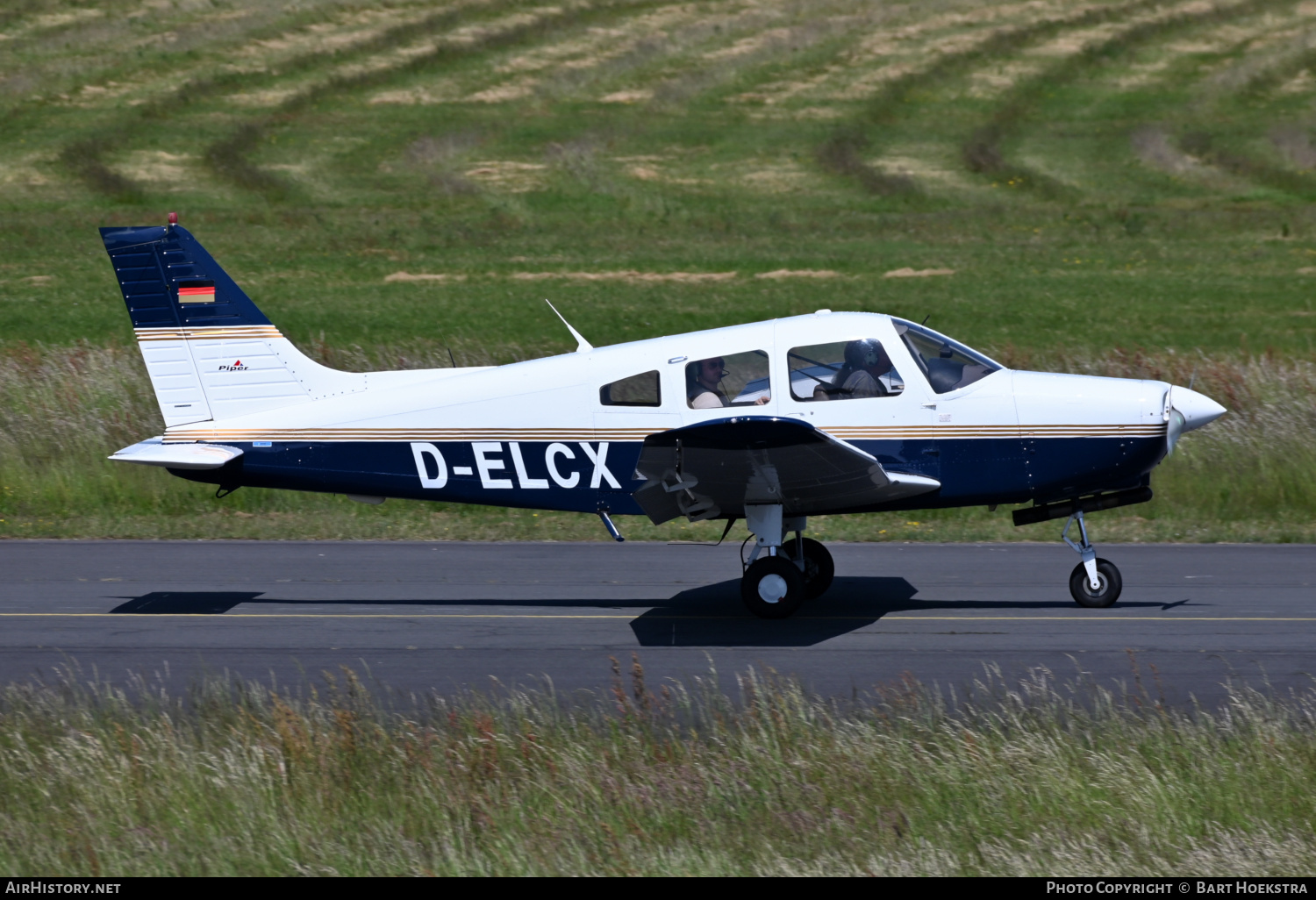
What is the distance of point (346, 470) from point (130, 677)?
2465mm

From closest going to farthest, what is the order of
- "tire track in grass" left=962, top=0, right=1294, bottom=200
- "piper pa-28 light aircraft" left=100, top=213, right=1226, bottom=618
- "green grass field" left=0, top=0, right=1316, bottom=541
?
"piper pa-28 light aircraft" left=100, top=213, right=1226, bottom=618, "green grass field" left=0, top=0, right=1316, bottom=541, "tire track in grass" left=962, top=0, right=1294, bottom=200

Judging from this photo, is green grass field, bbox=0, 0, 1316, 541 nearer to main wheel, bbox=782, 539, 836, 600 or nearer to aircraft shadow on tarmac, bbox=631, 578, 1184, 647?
aircraft shadow on tarmac, bbox=631, 578, 1184, 647

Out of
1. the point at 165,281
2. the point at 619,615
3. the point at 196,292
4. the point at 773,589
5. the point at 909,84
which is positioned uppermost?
the point at 165,281

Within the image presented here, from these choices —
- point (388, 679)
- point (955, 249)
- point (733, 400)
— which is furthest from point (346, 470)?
point (955, 249)

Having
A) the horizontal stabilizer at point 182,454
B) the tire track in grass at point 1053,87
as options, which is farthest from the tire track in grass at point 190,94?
the horizontal stabilizer at point 182,454

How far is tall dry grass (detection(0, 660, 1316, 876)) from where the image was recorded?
19.4 feet

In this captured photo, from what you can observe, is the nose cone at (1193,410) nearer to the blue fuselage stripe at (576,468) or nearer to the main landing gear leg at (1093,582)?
the blue fuselage stripe at (576,468)

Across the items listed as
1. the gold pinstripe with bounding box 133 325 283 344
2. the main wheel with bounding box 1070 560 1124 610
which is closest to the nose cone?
the main wheel with bounding box 1070 560 1124 610

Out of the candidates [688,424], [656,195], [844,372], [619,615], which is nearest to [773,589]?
[619,615]

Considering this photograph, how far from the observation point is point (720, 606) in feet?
36.6

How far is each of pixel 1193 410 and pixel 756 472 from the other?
3.21m

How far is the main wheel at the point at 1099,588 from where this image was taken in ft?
35.0

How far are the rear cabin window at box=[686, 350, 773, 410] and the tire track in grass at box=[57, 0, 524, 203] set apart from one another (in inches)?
1472

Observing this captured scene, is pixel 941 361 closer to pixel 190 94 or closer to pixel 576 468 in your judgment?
pixel 576 468
